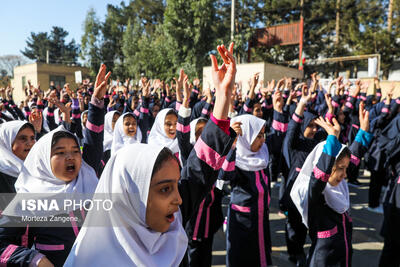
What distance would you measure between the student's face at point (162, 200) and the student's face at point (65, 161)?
1.00m

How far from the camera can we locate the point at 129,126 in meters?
3.88

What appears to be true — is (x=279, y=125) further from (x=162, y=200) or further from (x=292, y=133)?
(x=162, y=200)

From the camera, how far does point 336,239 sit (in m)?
2.26

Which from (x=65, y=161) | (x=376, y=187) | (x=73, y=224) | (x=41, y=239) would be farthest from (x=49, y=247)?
(x=376, y=187)

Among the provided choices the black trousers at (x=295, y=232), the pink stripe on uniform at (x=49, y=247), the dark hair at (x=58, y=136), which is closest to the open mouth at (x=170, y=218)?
the pink stripe on uniform at (x=49, y=247)

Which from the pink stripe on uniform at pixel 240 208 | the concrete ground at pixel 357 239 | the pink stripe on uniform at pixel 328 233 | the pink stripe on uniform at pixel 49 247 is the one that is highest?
the pink stripe on uniform at pixel 49 247

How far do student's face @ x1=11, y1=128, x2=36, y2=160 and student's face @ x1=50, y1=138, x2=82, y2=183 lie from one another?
27.1 inches

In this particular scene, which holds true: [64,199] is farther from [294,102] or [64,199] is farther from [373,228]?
[294,102]

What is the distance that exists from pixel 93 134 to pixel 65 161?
0.48 metres

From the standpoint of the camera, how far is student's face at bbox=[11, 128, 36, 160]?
7.93 feet

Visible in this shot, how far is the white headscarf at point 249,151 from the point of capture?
271 cm

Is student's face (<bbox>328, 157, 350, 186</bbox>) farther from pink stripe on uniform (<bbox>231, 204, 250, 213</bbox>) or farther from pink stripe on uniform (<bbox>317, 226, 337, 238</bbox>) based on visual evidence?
pink stripe on uniform (<bbox>231, 204, 250, 213</bbox>)

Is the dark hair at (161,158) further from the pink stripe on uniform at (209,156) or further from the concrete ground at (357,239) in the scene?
the concrete ground at (357,239)

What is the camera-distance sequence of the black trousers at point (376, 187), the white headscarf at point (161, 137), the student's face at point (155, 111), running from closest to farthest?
1. the white headscarf at point (161, 137)
2. the black trousers at point (376, 187)
3. the student's face at point (155, 111)
